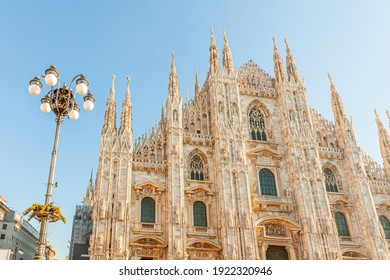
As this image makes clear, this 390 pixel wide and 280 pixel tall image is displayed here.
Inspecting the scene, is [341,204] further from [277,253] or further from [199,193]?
[199,193]

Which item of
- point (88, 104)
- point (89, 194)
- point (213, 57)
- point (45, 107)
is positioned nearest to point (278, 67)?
point (213, 57)

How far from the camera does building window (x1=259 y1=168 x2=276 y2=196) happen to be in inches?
1088

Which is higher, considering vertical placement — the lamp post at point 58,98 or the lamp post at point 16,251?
the lamp post at point 16,251

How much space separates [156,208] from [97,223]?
155 inches

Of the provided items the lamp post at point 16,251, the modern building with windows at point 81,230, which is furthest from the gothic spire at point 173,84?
the lamp post at point 16,251

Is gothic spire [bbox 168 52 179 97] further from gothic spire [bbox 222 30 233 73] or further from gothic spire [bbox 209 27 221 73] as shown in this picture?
gothic spire [bbox 222 30 233 73]

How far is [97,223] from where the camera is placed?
73.0 ft

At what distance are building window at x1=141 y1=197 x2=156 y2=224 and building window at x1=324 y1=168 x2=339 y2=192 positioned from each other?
43.9ft

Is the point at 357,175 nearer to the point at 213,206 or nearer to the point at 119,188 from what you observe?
the point at 213,206

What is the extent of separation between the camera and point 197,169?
2689 centimetres

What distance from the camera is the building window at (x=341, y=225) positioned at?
27.5 meters

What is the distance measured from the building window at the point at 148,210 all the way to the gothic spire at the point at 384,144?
19401mm

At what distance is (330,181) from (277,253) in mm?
7591

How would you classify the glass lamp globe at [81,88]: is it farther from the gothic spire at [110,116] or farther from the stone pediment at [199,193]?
the stone pediment at [199,193]
